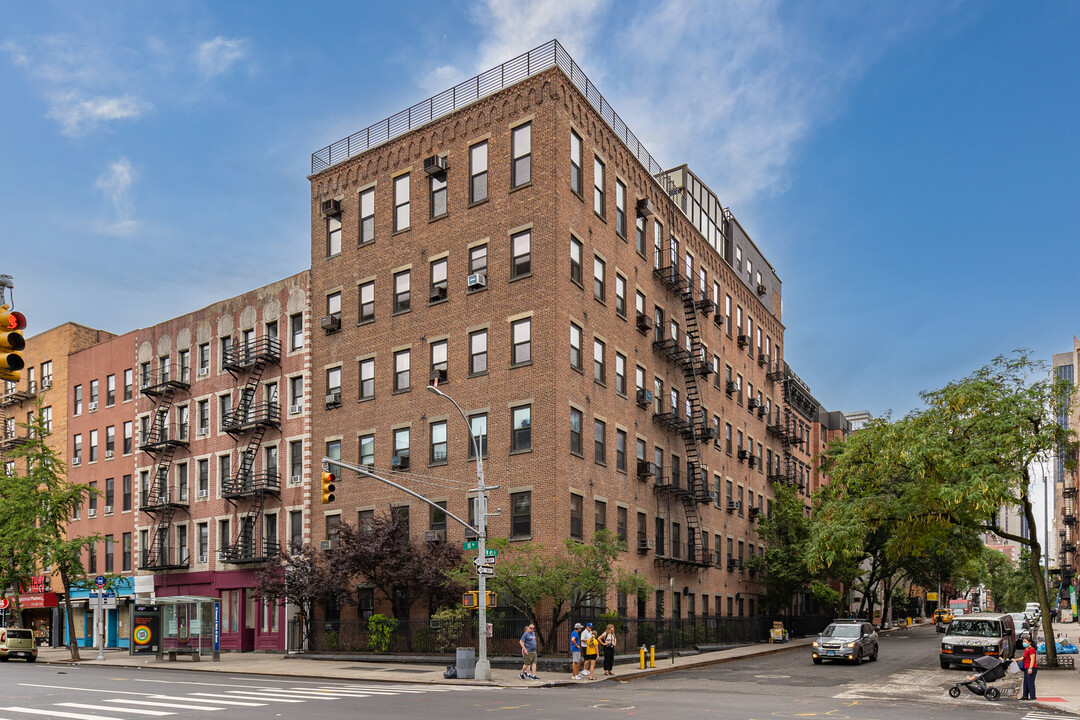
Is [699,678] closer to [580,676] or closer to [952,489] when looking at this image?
[580,676]

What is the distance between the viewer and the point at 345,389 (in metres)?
46.6

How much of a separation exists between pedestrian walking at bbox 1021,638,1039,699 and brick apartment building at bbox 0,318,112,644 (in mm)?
54661

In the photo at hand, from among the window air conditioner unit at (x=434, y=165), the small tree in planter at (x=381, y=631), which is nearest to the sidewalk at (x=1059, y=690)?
the small tree in planter at (x=381, y=631)

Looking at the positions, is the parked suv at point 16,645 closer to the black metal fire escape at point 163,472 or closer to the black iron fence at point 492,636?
the black metal fire escape at point 163,472

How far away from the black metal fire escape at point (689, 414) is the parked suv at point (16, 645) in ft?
103

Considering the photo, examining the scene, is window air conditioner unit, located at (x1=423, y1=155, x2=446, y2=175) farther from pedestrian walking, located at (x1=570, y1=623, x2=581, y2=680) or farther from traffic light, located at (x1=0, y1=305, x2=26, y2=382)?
traffic light, located at (x1=0, y1=305, x2=26, y2=382)

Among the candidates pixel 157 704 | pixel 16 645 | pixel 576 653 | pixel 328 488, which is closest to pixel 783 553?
pixel 576 653

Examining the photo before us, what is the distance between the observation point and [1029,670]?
2555cm

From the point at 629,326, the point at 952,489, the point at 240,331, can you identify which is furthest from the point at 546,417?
the point at 240,331

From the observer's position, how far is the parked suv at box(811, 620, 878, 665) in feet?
131

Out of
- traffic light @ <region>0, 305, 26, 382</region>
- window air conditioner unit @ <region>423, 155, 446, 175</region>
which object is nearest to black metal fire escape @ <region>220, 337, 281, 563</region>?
window air conditioner unit @ <region>423, 155, 446, 175</region>

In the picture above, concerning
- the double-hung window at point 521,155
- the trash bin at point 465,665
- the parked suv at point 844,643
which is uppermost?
the double-hung window at point 521,155

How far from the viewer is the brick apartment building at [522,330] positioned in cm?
4062

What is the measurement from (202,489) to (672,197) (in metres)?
31.0
